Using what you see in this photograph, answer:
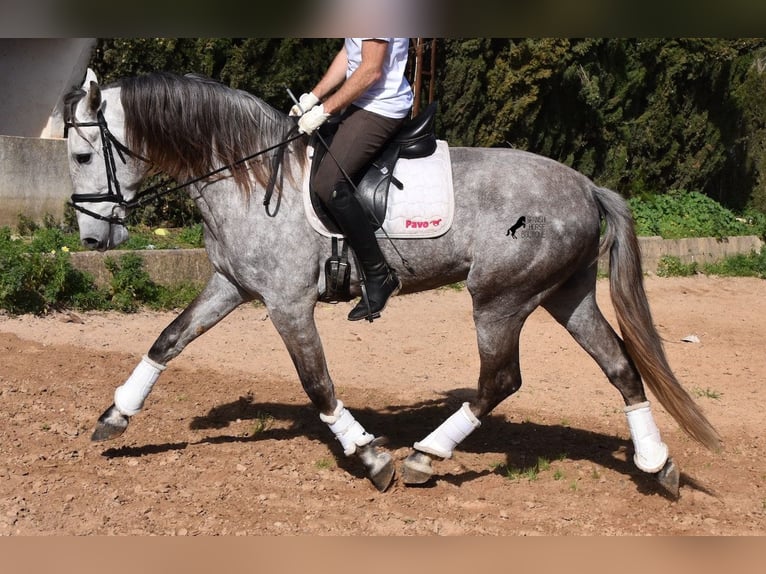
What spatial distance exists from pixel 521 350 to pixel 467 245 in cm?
395

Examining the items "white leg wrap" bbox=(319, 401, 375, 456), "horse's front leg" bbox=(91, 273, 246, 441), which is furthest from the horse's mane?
"white leg wrap" bbox=(319, 401, 375, 456)

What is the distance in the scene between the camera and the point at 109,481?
547 cm

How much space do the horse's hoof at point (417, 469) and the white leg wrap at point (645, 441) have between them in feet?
4.11

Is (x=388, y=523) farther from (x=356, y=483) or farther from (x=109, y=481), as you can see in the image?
(x=109, y=481)

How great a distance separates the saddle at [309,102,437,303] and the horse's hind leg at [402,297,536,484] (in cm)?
81

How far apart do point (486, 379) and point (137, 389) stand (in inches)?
85.1

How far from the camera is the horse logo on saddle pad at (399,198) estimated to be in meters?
5.35

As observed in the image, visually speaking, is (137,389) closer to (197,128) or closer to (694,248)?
(197,128)

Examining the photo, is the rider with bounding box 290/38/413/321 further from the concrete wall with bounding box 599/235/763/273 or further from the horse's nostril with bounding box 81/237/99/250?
the concrete wall with bounding box 599/235/763/273

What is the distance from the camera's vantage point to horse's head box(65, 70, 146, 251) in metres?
5.29

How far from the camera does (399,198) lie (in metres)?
5.39

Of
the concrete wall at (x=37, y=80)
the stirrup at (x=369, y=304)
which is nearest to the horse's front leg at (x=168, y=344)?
the stirrup at (x=369, y=304)

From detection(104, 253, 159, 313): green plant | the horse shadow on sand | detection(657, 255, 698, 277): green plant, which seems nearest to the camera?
the horse shadow on sand
